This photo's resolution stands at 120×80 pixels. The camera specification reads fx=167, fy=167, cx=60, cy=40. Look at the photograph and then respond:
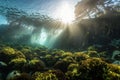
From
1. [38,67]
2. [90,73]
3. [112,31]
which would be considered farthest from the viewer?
[112,31]

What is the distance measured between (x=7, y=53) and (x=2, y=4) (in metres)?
18.5

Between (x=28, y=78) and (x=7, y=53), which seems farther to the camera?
(x=7, y=53)

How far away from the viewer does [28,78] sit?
6.59 meters

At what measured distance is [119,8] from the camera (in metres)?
25.4

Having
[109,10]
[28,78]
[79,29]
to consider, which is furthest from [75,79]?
[79,29]

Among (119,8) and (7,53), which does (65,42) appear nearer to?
(119,8)

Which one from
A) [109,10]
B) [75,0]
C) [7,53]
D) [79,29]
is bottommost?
[7,53]

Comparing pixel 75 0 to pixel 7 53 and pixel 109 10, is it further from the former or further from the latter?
pixel 7 53

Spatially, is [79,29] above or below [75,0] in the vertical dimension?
below

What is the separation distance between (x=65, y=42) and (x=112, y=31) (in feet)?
27.6

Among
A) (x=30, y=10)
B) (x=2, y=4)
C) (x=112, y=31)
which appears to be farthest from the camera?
(x=30, y=10)

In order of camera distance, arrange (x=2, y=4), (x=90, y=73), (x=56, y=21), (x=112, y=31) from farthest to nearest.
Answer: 1. (x=56, y=21)
2. (x=2, y=4)
3. (x=112, y=31)
4. (x=90, y=73)

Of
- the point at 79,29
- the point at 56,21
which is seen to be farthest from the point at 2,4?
the point at 79,29

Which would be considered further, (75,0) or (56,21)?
(56,21)
